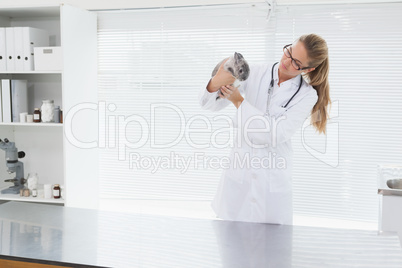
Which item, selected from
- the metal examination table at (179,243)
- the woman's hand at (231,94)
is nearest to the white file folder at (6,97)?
the metal examination table at (179,243)

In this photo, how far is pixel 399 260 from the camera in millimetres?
1431

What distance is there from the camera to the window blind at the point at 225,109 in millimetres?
2996

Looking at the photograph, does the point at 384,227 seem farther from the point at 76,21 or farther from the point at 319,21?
the point at 76,21

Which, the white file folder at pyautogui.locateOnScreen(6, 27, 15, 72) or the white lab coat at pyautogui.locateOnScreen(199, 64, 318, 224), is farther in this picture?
the white file folder at pyautogui.locateOnScreen(6, 27, 15, 72)

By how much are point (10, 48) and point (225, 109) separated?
1.58m

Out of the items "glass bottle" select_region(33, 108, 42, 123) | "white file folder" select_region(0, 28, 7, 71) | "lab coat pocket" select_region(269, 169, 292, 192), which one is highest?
"white file folder" select_region(0, 28, 7, 71)

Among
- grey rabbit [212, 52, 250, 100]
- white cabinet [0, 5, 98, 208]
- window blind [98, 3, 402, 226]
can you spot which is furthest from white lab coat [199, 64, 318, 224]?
white cabinet [0, 5, 98, 208]

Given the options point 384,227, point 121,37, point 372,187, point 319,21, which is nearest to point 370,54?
point 319,21

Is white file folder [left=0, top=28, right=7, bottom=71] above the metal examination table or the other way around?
above

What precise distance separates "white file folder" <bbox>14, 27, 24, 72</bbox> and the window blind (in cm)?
58

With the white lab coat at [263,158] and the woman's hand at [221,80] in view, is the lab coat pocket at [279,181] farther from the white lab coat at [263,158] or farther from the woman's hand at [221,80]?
the woman's hand at [221,80]

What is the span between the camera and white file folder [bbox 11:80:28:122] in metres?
3.19

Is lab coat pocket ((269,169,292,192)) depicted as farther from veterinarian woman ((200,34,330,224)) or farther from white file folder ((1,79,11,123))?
white file folder ((1,79,11,123))

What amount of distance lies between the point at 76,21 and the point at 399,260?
2.54 m
